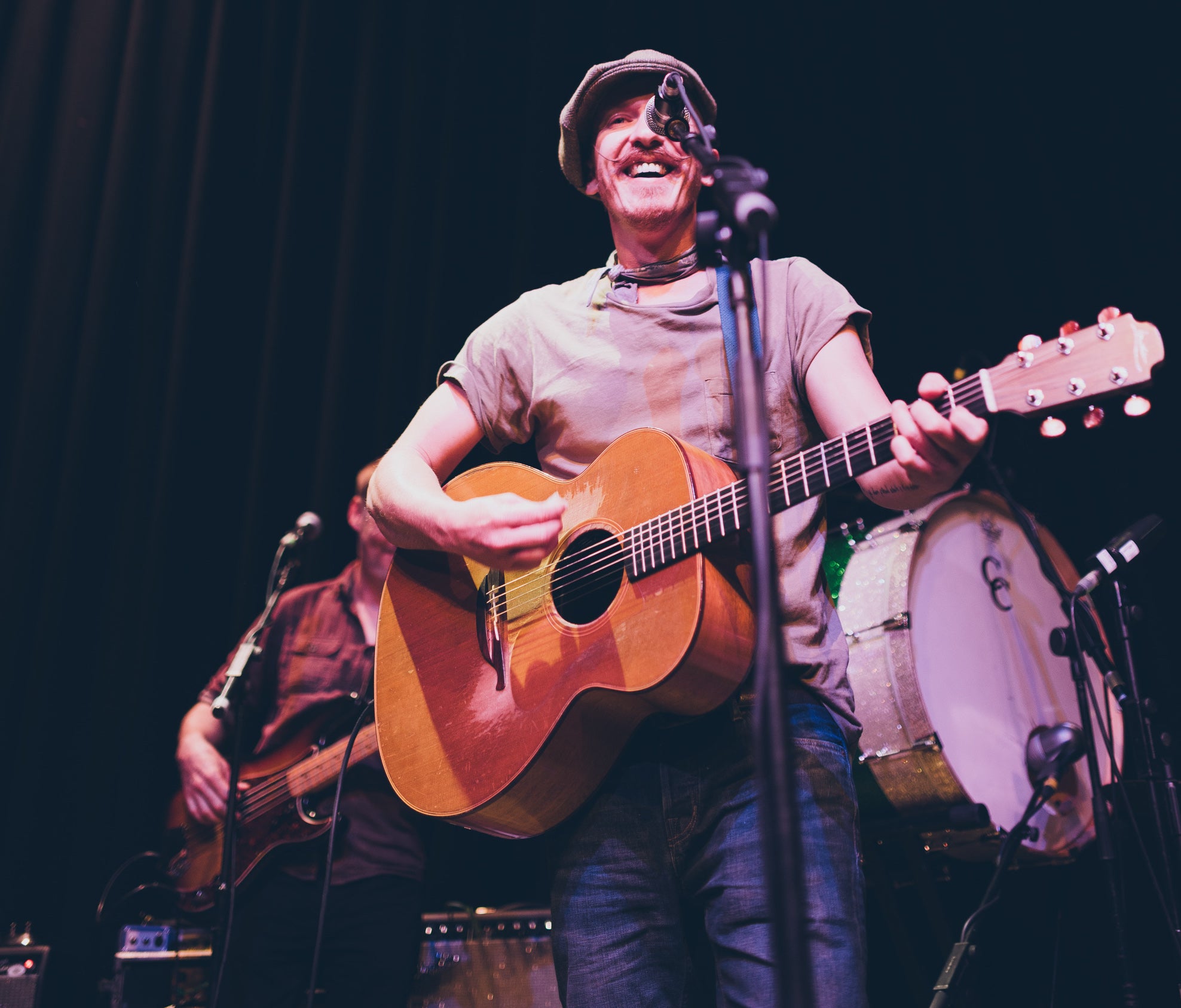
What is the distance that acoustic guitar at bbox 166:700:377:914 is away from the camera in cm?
351

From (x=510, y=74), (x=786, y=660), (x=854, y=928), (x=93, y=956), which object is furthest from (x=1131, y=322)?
(x=510, y=74)

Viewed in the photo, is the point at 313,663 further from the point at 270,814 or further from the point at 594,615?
the point at 594,615

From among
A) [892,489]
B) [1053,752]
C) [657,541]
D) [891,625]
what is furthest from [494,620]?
[1053,752]

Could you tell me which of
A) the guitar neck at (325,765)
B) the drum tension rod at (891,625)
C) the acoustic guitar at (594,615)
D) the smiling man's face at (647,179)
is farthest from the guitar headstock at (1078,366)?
the guitar neck at (325,765)

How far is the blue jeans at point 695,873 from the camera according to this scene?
1.55m

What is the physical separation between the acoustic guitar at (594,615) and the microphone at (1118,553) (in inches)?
79.5

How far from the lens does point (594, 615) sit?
2.01 m

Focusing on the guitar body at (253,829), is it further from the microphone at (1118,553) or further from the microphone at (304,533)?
the microphone at (1118,553)

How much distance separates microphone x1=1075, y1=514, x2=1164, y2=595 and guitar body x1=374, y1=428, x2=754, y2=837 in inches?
79.1

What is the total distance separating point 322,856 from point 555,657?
2097 millimetres

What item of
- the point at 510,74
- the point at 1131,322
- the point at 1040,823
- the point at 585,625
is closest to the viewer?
the point at 1131,322

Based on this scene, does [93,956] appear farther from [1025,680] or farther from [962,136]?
[962,136]

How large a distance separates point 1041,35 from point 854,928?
188 inches

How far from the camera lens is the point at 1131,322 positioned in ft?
4.83
